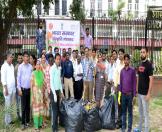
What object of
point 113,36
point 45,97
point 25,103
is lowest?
point 25,103

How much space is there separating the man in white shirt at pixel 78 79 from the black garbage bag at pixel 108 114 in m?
1.78

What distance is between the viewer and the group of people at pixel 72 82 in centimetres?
1090

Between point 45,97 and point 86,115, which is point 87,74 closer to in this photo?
point 45,97

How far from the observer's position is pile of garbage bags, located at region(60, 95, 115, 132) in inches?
440

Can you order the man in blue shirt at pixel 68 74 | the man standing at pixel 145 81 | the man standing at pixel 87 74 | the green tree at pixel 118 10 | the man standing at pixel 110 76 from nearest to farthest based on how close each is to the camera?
the man standing at pixel 145 81 < the man standing at pixel 110 76 < the man in blue shirt at pixel 68 74 < the man standing at pixel 87 74 < the green tree at pixel 118 10

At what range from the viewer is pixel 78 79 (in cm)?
1383

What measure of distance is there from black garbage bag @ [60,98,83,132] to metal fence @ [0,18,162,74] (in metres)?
6.68

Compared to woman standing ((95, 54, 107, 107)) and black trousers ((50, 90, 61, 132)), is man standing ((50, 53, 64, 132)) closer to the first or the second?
black trousers ((50, 90, 61, 132))

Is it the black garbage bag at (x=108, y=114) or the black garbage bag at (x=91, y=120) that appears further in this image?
the black garbage bag at (x=108, y=114)

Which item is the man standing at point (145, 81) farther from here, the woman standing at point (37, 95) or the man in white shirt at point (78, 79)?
the man in white shirt at point (78, 79)

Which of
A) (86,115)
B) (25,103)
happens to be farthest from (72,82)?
(86,115)

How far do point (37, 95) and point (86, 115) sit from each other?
137cm

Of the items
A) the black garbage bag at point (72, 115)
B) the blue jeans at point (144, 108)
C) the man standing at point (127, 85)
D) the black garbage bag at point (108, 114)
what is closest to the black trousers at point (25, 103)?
the black garbage bag at point (72, 115)

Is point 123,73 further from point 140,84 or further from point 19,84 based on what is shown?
point 19,84
